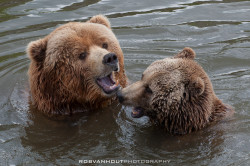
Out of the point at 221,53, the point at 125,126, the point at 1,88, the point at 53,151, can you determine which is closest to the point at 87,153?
the point at 53,151

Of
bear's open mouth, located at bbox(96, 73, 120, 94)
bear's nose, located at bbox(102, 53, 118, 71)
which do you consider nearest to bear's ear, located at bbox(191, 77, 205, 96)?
bear's nose, located at bbox(102, 53, 118, 71)

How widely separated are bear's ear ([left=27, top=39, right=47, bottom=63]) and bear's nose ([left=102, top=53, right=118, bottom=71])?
1249mm

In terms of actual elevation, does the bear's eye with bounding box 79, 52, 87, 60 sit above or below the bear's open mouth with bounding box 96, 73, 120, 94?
above

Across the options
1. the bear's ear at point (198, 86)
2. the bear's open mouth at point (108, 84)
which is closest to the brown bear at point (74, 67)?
the bear's open mouth at point (108, 84)

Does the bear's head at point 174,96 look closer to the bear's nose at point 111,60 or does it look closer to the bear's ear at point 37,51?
the bear's nose at point 111,60

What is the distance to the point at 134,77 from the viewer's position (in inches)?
376

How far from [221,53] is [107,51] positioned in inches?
165

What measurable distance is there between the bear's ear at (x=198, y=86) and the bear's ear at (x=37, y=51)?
2706 millimetres

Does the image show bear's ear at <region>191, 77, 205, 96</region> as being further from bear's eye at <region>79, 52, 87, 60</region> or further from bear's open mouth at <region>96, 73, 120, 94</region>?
bear's eye at <region>79, 52, 87, 60</region>

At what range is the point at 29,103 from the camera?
8.46 m

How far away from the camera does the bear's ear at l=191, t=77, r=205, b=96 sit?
6.51 metres

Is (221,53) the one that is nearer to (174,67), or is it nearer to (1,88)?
(174,67)

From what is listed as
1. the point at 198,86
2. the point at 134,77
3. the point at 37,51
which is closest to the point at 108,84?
the point at 37,51

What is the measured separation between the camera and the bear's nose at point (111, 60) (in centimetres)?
690
